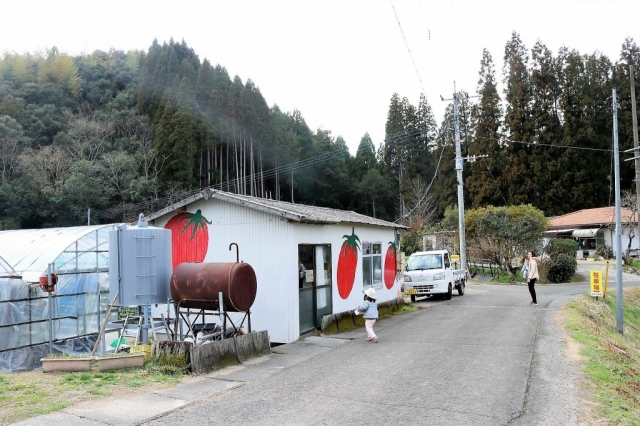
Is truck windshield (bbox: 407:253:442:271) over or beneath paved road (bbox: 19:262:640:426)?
over

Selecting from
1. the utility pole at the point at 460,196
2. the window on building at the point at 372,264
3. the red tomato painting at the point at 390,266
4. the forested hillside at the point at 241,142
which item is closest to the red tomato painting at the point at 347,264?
the window on building at the point at 372,264

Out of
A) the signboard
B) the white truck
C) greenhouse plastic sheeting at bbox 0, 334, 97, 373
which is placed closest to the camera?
greenhouse plastic sheeting at bbox 0, 334, 97, 373

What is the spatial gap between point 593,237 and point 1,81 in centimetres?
5932

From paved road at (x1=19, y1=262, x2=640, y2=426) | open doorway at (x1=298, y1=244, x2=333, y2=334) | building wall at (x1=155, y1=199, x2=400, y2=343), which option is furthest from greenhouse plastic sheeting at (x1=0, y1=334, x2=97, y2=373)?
open doorway at (x1=298, y1=244, x2=333, y2=334)

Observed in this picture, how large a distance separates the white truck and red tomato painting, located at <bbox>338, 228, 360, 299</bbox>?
261 inches

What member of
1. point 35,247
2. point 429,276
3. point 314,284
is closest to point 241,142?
point 429,276

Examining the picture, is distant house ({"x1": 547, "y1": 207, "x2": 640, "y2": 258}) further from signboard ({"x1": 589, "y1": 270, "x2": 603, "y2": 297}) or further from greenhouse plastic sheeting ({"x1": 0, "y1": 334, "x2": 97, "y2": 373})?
greenhouse plastic sheeting ({"x1": 0, "y1": 334, "x2": 97, "y2": 373})

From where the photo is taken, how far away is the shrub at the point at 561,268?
96.7 feet

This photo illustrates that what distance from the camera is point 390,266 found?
19219mm

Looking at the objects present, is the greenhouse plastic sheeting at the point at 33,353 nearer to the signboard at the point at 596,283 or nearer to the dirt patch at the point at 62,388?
the dirt patch at the point at 62,388

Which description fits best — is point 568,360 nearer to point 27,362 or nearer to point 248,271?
point 248,271

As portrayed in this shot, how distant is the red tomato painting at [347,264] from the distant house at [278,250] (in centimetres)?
3

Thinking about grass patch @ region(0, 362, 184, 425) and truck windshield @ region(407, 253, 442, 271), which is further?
truck windshield @ region(407, 253, 442, 271)

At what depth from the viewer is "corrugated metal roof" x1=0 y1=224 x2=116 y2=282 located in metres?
13.4
